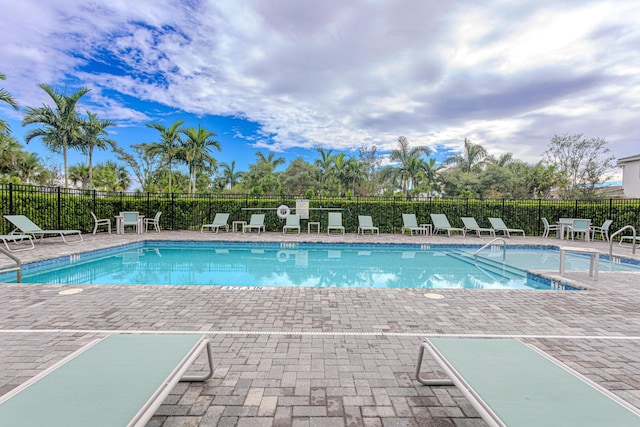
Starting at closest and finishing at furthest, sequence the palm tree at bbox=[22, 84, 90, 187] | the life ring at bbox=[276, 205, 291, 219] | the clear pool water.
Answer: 1. the clear pool water
2. the life ring at bbox=[276, 205, 291, 219]
3. the palm tree at bbox=[22, 84, 90, 187]

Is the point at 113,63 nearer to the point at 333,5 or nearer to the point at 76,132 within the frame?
the point at 76,132

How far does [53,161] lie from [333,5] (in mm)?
36502

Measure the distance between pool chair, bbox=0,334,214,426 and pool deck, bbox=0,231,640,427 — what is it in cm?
38

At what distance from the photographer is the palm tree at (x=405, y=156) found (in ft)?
85.2

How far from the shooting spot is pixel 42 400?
4.57ft

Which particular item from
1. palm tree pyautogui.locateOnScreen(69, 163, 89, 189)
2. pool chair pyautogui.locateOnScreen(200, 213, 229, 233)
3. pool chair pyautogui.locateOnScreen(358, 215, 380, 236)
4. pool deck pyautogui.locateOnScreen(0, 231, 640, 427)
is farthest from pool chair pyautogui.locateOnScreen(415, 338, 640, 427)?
palm tree pyautogui.locateOnScreen(69, 163, 89, 189)

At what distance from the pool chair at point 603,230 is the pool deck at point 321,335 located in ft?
29.4

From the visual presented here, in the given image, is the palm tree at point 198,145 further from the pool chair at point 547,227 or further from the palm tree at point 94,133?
the pool chair at point 547,227

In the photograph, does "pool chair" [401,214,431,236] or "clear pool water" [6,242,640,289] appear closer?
"clear pool water" [6,242,640,289]

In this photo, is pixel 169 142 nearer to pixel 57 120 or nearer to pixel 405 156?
pixel 57 120

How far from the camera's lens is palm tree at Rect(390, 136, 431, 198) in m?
26.0

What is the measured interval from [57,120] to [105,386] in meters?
21.8

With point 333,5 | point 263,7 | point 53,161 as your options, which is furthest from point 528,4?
point 53,161

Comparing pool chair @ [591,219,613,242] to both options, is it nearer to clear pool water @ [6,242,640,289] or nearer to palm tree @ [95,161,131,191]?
clear pool water @ [6,242,640,289]
